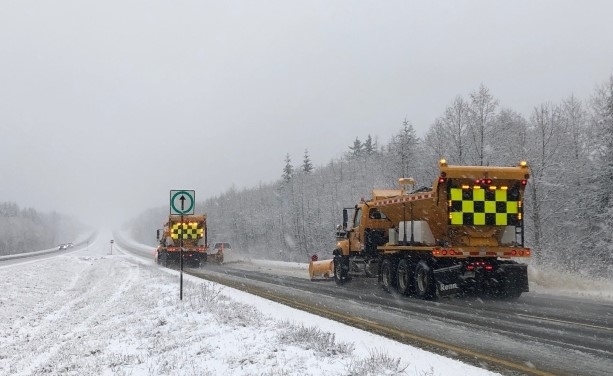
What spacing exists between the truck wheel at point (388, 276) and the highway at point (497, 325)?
1.20 ft

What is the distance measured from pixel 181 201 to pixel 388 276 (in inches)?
263

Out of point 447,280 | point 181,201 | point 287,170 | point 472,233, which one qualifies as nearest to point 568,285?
point 472,233

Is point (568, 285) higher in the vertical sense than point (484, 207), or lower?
lower

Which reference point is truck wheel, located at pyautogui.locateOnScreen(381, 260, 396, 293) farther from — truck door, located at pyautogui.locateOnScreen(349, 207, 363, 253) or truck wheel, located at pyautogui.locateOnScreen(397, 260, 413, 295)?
truck door, located at pyautogui.locateOnScreen(349, 207, 363, 253)

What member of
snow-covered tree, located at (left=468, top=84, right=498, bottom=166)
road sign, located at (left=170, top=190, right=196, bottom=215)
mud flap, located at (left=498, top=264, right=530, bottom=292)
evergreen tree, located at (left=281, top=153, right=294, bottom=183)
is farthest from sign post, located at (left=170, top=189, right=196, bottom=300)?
evergreen tree, located at (left=281, top=153, right=294, bottom=183)

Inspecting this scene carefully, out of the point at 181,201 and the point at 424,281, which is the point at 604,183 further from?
the point at 181,201

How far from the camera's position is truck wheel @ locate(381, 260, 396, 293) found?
16.1 meters

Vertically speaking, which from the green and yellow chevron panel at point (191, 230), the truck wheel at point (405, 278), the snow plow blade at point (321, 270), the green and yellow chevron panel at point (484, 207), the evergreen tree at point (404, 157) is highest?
the evergreen tree at point (404, 157)

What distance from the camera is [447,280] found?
13547mm

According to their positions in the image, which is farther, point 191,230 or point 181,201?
point 191,230

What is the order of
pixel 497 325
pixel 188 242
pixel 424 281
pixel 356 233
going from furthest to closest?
1. pixel 188 242
2. pixel 356 233
3. pixel 424 281
4. pixel 497 325

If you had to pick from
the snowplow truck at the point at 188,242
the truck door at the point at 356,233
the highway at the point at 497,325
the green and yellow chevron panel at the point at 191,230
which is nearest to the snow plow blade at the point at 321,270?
the truck door at the point at 356,233

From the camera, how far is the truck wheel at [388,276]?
16.1 metres

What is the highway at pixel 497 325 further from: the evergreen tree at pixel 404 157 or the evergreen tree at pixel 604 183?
the evergreen tree at pixel 404 157
